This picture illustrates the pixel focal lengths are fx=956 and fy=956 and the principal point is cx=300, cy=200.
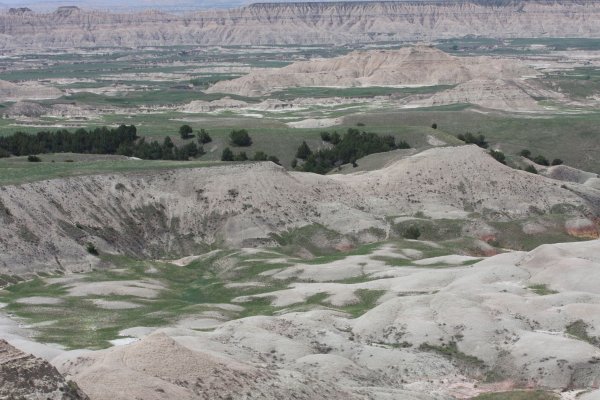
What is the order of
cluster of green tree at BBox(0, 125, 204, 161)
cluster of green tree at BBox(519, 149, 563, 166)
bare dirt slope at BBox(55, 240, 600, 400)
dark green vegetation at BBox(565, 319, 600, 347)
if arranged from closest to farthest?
bare dirt slope at BBox(55, 240, 600, 400)
dark green vegetation at BBox(565, 319, 600, 347)
cluster of green tree at BBox(0, 125, 204, 161)
cluster of green tree at BBox(519, 149, 563, 166)

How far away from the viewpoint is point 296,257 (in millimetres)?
90688

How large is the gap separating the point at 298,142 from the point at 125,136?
2707 cm

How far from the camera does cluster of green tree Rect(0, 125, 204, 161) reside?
13738 centimetres

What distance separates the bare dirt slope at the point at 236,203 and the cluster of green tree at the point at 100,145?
32.7m

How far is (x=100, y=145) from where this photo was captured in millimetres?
143625

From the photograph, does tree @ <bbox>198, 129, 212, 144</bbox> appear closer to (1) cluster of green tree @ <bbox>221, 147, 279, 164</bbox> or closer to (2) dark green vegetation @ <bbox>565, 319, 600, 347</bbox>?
(1) cluster of green tree @ <bbox>221, 147, 279, 164</bbox>

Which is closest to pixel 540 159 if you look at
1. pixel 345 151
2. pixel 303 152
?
pixel 345 151

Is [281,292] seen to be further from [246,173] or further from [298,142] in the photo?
[298,142]

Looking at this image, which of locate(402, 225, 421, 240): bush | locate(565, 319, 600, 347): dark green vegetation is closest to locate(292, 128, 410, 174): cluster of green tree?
locate(402, 225, 421, 240): bush

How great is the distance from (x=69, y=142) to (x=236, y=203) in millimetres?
48478

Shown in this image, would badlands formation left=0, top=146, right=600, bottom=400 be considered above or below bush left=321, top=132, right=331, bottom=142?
above

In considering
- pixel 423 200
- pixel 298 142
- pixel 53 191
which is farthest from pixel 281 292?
pixel 298 142

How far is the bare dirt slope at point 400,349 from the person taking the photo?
39.2m

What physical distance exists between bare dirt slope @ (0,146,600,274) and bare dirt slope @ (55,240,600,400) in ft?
103
